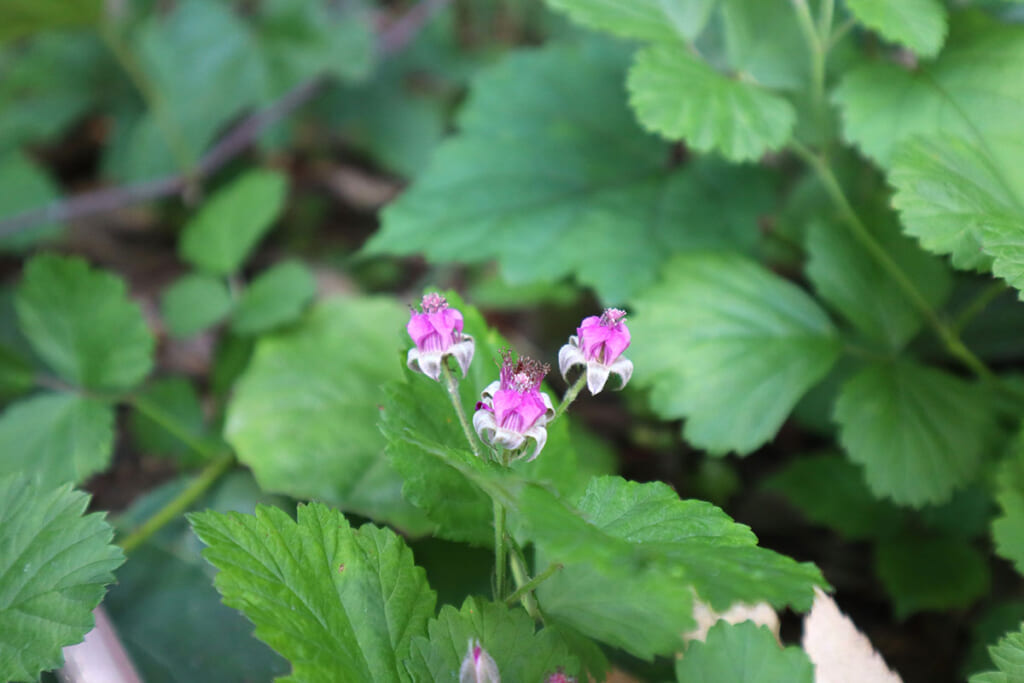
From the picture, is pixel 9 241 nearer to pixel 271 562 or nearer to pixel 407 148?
pixel 407 148

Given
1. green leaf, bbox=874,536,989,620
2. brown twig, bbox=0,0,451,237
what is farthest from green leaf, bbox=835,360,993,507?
brown twig, bbox=0,0,451,237

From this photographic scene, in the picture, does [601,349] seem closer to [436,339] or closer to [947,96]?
[436,339]

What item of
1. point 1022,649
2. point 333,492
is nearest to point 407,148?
point 333,492

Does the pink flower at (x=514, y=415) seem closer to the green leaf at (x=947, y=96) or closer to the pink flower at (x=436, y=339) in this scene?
the pink flower at (x=436, y=339)

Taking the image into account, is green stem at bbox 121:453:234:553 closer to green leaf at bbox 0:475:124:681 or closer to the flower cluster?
green leaf at bbox 0:475:124:681

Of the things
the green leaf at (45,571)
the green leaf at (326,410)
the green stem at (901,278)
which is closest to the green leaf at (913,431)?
the green stem at (901,278)

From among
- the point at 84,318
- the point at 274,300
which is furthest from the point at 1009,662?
the point at 84,318
